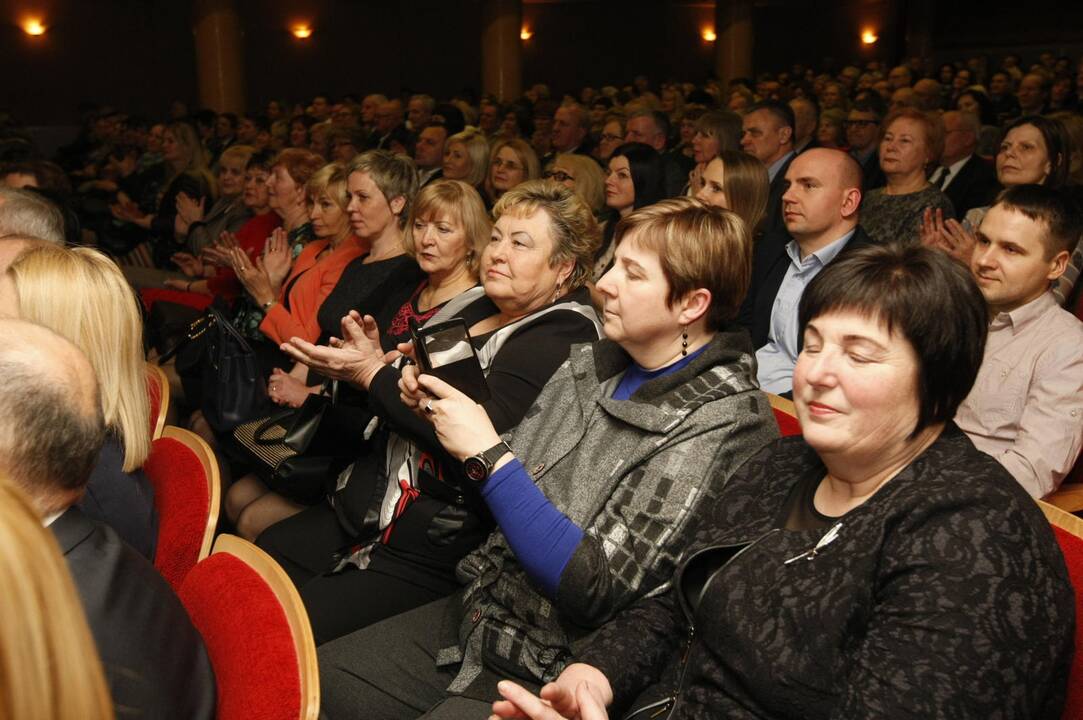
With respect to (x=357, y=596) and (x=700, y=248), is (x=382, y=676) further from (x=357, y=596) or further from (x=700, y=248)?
(x=700, y=248)

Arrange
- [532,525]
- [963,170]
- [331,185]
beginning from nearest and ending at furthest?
[532,525] → [331,185] → [963,170]

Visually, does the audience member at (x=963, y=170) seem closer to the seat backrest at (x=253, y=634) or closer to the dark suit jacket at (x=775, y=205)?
the dark suit jacket at (x=775, y=205)

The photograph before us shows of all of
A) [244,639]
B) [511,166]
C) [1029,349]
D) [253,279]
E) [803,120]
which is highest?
[803,120]

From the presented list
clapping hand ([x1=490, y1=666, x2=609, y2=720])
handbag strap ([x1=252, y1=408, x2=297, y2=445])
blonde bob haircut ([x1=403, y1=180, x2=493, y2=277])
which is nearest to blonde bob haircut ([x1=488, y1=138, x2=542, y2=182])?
blonde bob haircut ([x1=403, y1=180, x2=493, y2=277])

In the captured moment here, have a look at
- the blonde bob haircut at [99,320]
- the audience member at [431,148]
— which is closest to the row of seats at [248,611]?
the blonde bob haircut at [99,320]

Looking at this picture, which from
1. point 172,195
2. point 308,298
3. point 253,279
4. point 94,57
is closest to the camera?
point 308,298

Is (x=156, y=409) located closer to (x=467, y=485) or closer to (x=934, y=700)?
(x=467, y=485)

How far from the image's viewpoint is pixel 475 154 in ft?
20.0

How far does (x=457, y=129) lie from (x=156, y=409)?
19.5 feet

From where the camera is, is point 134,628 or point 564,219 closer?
point 134,628

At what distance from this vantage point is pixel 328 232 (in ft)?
14.2

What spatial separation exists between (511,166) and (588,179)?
0.79 m

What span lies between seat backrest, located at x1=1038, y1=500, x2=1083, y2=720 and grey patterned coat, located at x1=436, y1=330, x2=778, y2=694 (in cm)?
52

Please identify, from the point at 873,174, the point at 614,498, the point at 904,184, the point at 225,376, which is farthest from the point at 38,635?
the point at 873,174
